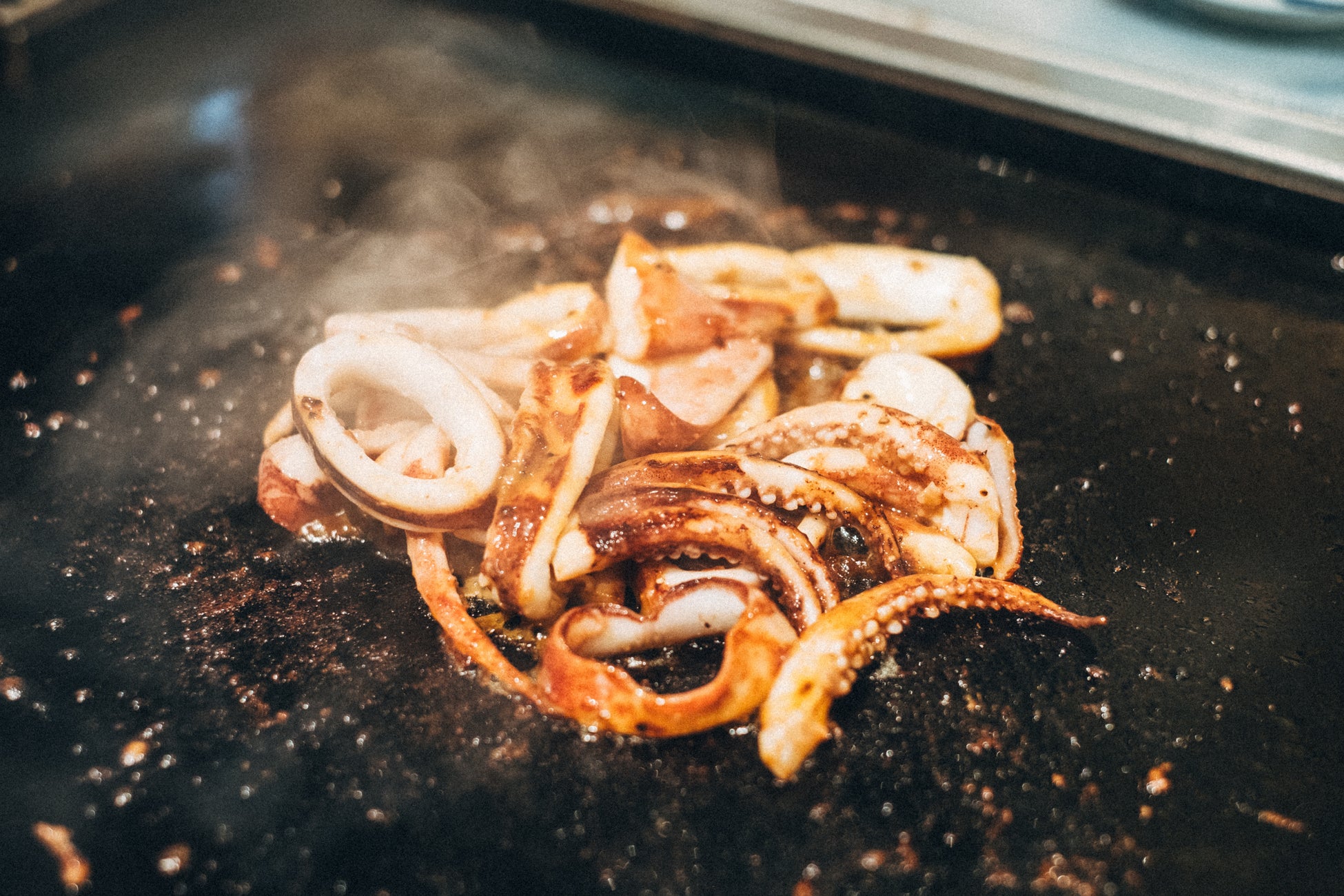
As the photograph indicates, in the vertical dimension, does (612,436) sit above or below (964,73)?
below

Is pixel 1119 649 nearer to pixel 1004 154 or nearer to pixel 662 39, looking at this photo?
pixel 1004 154

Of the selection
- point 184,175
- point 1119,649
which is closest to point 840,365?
point 1119,649

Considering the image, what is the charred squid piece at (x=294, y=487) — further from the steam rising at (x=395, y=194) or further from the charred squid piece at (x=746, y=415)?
the charred squid piece at (x=746, y=415)

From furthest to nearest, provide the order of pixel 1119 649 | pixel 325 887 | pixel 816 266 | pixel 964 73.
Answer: pixel 964 73 → pixel 816 266 → pixel 1119 649 → pixel 325 887

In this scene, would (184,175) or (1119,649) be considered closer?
(1119,649)

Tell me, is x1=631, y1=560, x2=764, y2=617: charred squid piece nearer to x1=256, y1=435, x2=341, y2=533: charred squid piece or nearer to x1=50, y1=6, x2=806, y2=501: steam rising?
x1=256, y1=435, x2=341, y2=533: charred squid piece

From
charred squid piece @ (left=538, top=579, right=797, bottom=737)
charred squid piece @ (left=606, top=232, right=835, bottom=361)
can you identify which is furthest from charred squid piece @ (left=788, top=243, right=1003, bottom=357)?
charred squid piece @ (left=538, top=579, right=797, bottom=737)
